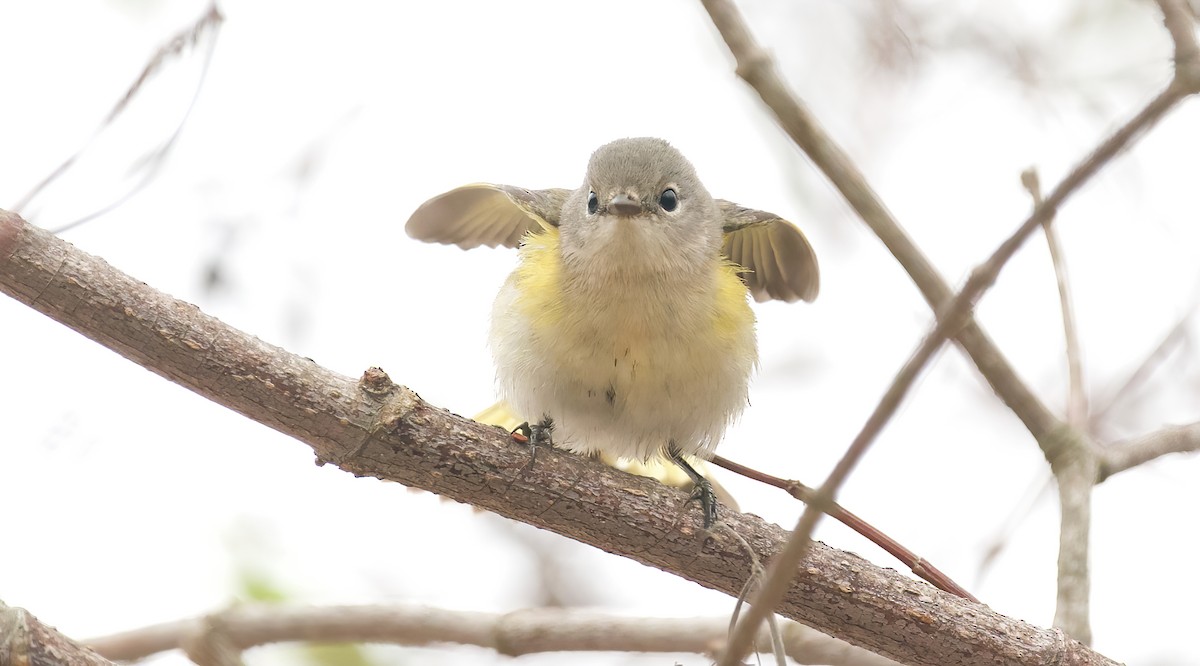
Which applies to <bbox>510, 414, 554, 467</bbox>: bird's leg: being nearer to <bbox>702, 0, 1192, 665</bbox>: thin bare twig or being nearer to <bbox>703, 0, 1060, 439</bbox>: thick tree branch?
<bbox>703, 0, 1060, 439</bbox>: thick tree branch

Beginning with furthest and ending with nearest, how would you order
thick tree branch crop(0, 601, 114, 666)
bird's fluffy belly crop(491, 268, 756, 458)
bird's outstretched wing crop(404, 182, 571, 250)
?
bird's outstretched wing crop(404, 182, 571, 250) < bird's fluffy belly crop(491, 268, 756, 458) < thick tree branch crop(0, 601, 114, 666)

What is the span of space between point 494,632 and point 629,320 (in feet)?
3.43

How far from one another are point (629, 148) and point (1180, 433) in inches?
72.2

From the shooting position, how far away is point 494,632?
3246mm

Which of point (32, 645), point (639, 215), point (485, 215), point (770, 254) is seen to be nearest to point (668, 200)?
point (639, 215)

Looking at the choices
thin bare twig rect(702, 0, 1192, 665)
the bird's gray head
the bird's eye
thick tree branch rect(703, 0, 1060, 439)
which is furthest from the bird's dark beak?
thin bare twig rect(702, 0, 1192, 665)

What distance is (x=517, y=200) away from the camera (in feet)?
11.9

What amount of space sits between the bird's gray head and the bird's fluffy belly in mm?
131

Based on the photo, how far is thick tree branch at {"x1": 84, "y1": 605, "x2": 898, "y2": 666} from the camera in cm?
317

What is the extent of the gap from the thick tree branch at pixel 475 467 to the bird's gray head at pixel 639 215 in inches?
28.7

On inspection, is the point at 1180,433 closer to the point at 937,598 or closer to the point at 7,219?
the point at 937,598

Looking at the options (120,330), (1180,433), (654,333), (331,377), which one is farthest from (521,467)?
(1180,433)

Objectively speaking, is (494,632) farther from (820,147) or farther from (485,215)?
(820,147)

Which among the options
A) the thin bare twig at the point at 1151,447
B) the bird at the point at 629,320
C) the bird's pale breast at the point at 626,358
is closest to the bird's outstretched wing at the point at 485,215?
the bird at the point at 629,320
